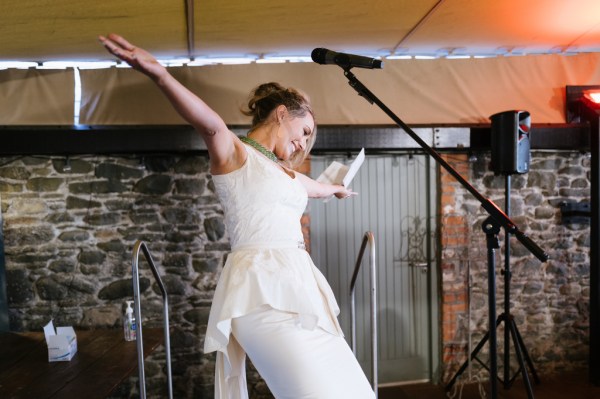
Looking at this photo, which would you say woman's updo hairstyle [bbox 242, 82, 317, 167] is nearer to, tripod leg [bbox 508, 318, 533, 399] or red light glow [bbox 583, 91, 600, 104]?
tripod leg [bbox 508, 318, 533, 399]

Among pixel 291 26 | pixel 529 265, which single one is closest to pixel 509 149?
pixel 529 265

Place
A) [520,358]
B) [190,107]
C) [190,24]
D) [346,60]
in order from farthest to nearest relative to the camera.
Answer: [520,358]
[190,24]
[346,60]
[190,107]

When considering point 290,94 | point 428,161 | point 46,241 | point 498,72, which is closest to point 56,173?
point 46,241

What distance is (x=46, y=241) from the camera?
131 inches

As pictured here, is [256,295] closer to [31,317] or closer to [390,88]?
[390,88]

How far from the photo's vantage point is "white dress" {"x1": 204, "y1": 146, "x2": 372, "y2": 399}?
4.14ft

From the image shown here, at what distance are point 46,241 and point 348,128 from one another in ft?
8.38

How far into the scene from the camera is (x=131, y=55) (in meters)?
0.96

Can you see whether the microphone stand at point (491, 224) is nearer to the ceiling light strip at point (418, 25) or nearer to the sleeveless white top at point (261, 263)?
the sleeveless white top at point (261, 263)

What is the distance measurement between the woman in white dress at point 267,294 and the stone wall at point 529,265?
2657 mm

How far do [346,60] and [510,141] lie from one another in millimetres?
1929

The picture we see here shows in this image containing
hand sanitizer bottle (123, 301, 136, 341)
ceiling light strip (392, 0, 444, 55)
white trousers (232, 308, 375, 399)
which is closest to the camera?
white trousers (232, 308, 375, 399)

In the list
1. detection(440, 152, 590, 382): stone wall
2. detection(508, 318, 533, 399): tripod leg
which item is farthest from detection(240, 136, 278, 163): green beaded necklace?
detection(440, 152, 590, 382): stone wall

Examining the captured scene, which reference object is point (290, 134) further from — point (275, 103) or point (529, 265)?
point (529, 265)
